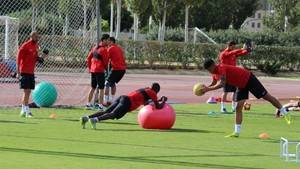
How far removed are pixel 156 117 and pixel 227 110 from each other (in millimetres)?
6703

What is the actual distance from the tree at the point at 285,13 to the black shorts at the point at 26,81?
5746 cm

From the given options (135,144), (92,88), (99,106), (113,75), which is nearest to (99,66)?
(92,88)

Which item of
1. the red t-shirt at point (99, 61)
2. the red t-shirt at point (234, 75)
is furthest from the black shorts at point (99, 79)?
the red t-shirt at point (234, 75)

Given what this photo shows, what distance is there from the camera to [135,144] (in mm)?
14094

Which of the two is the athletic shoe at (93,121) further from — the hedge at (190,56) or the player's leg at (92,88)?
the hedge at (190,56)

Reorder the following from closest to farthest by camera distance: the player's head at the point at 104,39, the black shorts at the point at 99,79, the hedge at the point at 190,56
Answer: the player's head at the point at 104,39
the black shorts at the point at 99,79
the hedge at the point at 190,56

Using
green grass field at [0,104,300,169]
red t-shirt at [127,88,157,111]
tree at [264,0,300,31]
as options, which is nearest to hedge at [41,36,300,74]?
tree at [264,0,300,31]

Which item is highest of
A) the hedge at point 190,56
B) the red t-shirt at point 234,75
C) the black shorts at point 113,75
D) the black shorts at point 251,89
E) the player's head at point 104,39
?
the player's head at point 104,39

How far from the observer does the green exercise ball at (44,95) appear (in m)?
22.3

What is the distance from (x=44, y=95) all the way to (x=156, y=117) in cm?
634

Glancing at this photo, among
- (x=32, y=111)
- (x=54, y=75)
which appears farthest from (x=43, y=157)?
(x=54, y=75)

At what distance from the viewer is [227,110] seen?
912 inches

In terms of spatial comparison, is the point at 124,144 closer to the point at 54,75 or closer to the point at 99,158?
the point at 99,158

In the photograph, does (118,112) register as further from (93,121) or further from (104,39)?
(104,39)
